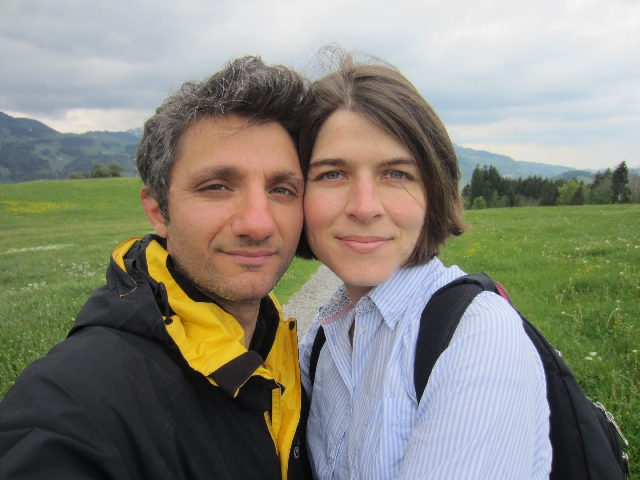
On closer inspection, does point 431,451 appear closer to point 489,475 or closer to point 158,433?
point 489,475

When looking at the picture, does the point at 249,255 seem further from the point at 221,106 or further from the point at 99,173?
the point at 99,173

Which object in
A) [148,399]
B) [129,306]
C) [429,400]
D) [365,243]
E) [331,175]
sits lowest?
[148,399]

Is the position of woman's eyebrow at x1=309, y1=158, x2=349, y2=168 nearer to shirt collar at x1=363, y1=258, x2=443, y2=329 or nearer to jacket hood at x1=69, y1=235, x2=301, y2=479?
shirt collar at x1=363, y1=258, x2=443, y2=329

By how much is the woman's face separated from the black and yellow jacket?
674 mm

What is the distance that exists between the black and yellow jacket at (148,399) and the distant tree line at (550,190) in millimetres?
66510

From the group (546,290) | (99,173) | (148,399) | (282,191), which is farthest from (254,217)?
(99,173)

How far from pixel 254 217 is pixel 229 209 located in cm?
15

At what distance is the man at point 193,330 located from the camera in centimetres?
123

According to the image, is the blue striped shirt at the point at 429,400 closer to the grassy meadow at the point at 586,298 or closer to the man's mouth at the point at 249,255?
the man's mouth at the point at 249,255

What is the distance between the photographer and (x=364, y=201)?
1.68m

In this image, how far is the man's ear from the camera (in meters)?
2.18

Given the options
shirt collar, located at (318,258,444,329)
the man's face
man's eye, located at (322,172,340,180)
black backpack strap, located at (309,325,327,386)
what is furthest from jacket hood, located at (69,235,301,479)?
man's eye, located at (322,172,340,180)

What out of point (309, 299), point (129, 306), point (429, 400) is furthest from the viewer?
point (309, 299)

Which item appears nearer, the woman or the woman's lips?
the woman
